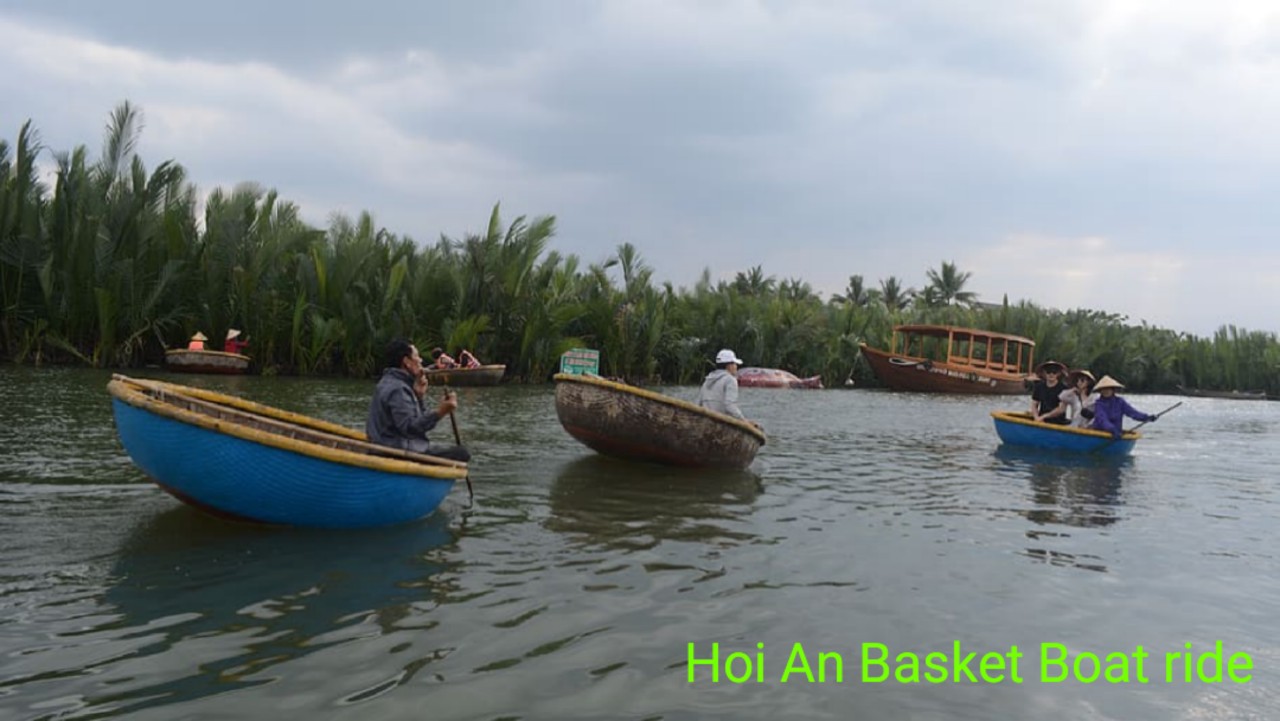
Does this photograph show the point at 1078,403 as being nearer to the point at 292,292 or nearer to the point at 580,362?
the point at 580,362

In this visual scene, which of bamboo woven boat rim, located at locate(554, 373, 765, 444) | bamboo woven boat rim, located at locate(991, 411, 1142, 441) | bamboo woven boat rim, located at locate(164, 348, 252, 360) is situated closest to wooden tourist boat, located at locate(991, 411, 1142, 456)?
bamboo woven boat rim, located at locate(991, 411, 1142, 441)

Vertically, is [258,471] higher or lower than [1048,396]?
lower

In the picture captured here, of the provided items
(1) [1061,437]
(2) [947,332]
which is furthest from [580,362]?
(2) [947,332]

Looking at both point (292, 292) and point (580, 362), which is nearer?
point (580, 362)

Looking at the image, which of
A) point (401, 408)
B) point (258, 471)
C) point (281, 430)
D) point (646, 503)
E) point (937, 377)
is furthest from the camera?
point (937, 377)

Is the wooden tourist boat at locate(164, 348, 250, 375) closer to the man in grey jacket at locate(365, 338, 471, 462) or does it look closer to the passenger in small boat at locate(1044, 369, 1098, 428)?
the man in grey jacket at locate(365, 338, 471, 462)

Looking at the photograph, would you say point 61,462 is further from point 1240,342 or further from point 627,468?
point 1240,342

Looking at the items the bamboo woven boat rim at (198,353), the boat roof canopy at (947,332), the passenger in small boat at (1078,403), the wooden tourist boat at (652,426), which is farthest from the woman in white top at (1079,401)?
the boat roof canopy at (947,332)

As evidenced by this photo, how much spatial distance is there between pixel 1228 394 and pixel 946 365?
19206mm

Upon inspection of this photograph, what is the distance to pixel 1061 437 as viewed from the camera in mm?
13305

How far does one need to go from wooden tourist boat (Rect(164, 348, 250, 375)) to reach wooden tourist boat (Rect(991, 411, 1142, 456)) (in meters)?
16.3

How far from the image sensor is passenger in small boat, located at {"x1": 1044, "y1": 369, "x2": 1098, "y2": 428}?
13.8m

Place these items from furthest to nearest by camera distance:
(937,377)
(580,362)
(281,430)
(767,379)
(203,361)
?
1. (937,377)
2. (767,379)
3. (203,361)
4. (580,362)
5. (281,430)

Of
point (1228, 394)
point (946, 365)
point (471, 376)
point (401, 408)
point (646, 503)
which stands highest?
point (946, 365)
